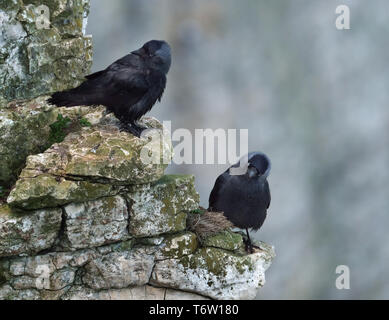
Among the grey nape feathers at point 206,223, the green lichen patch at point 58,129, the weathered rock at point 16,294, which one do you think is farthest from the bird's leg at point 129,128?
the weathered rock at point 16,294

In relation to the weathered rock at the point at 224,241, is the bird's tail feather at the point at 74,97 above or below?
above

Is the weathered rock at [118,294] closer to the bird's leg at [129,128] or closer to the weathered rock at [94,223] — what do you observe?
the weathered rock at [94,223]

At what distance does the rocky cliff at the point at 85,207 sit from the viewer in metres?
5.48

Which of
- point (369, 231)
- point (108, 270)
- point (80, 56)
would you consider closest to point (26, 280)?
point (108, 270)

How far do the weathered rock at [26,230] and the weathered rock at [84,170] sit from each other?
103 millimetres

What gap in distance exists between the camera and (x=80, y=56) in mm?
6977

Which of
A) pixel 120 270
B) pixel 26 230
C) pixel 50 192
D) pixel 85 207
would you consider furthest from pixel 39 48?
pixel 120 270

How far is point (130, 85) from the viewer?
6.30 metres

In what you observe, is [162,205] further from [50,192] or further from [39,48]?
[39,48]

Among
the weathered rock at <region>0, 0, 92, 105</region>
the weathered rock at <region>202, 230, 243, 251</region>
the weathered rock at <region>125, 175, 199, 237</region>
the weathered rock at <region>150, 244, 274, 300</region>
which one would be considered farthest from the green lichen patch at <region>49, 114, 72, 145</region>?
the weathered rock at <region>202, 230, 243, 251</region>

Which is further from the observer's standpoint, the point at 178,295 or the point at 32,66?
the point at 32,66

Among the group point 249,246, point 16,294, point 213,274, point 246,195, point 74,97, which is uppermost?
point 74,97

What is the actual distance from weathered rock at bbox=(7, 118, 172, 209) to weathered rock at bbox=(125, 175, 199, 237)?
187 millimetres

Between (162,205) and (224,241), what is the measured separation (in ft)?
3.13
